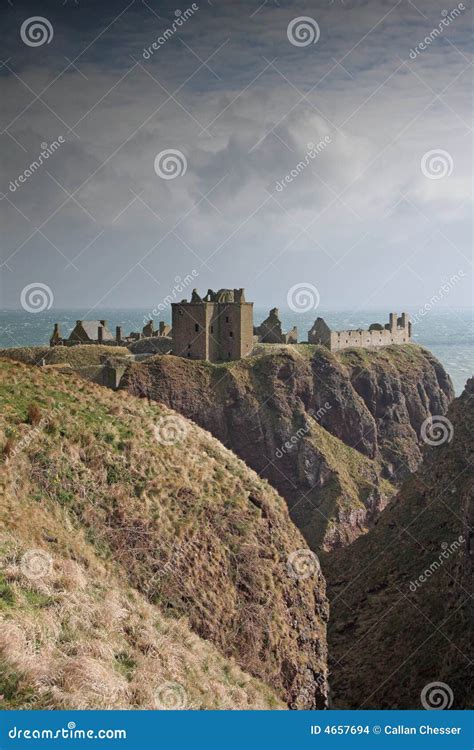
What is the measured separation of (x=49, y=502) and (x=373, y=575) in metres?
23.9

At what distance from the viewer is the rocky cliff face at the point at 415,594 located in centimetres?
2859

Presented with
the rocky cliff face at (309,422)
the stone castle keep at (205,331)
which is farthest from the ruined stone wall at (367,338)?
the stone castle keep at (205,331)

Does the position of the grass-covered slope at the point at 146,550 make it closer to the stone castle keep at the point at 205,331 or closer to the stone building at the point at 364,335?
the stone castle keep at the point at 205,331

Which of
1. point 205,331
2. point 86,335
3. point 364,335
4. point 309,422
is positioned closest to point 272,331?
point 309,422

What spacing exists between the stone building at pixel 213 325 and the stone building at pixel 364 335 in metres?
16.2

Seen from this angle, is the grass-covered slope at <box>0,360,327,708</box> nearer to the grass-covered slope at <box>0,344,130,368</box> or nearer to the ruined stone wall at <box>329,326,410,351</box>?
the grass-covered slope at <box>0,344,130,368</box>

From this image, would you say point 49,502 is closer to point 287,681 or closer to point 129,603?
point 129,603

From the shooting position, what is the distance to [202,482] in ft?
72.1

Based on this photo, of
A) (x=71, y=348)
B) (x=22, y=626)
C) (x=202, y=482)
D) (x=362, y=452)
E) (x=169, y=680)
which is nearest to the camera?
(x=22, y=626)

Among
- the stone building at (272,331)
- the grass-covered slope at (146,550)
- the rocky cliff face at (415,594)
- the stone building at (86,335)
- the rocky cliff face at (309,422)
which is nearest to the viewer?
the grass-covered slope at (146,550)

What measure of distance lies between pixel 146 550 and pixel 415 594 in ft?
61.6

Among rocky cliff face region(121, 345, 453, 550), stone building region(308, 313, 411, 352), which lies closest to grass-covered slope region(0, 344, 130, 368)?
rocky cliff face region(121, 345, 453, 550)

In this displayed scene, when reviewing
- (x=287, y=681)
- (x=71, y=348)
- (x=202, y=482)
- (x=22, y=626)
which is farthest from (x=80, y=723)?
(x=71, y=348)

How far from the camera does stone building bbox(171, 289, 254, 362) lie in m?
59.8
